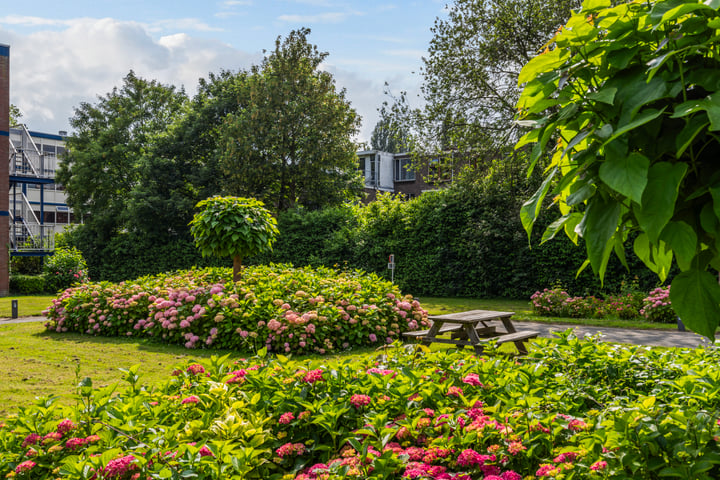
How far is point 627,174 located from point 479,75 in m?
17.1

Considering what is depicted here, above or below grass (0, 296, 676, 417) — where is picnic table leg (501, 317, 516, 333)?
above

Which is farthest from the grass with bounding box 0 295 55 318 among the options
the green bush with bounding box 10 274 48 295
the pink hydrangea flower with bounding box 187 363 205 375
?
the pink hydrangea flower with bounding box 187 363 205 375

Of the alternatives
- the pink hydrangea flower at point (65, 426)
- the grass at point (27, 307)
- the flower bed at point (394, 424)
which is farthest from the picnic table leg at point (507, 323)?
the grass at point (27, 307)

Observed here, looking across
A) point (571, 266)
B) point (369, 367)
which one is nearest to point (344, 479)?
point (369, 367)

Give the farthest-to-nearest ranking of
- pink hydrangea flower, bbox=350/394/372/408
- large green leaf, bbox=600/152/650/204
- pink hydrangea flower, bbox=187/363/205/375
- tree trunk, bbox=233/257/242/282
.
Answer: tree trunk, bbox=233/257/242/282 < pink hydrangea flower, bbox=187/363/205/375 < pink hydrangea flower, bbox=350/394/372/408 < large green leaf, bbox=600/152/650/204

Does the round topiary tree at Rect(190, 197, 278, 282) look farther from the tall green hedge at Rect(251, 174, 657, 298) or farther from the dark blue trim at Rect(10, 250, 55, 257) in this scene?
the dark blue trim at Rect(10, 250, 55, 257)

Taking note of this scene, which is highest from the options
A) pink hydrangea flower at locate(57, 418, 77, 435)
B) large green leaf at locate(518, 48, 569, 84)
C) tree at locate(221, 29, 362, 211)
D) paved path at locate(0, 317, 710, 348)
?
tree at locate(221, 29, 362, 211)

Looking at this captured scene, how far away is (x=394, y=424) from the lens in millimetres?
2809

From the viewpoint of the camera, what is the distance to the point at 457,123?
18.0m

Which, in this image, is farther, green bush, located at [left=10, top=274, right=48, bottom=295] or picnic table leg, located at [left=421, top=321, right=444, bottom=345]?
green bush, located at [left=10, top=274, right=48, bottom=295]

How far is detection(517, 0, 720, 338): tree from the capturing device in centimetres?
137

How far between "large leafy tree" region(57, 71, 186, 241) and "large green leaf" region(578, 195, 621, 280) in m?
28.1

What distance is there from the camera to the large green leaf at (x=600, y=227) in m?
1.43

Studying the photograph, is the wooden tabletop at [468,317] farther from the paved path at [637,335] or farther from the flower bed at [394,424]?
the flower bed at [394,424]
